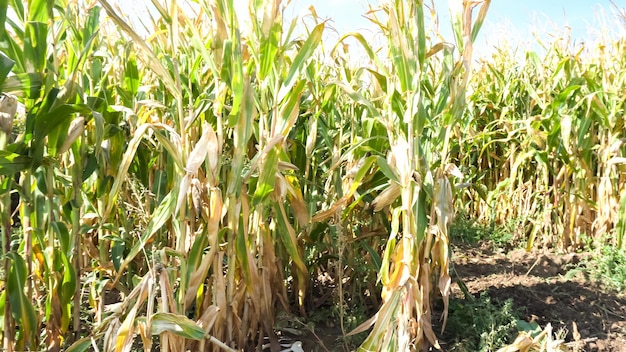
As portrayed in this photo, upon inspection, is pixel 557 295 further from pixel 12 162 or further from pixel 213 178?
pixel 12 162

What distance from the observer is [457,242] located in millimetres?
4207

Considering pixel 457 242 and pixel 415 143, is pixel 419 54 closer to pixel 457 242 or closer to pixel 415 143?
pixel 415 143

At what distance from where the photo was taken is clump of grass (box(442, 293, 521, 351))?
209cm

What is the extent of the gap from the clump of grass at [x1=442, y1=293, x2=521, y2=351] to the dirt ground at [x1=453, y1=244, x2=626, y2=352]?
16 cm

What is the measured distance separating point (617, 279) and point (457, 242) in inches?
53.0

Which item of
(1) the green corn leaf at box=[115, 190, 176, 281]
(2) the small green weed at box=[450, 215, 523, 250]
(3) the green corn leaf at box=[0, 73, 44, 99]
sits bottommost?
(2) the small green weed at box=[450, 215, 523, 250]

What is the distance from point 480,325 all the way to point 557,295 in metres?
0.75

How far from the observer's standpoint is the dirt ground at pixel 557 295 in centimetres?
236

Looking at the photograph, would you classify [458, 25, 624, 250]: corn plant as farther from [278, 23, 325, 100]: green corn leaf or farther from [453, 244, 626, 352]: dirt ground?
[278, 23, 325, 100]: green corn leaf

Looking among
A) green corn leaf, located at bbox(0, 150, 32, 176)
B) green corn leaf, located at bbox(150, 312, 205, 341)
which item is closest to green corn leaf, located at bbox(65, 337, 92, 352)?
green corn leaf, located at bbox(150, 312, 205, 341)

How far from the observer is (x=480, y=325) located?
226cm

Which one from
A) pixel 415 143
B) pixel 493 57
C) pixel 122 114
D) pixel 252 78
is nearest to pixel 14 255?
pixel 122 114

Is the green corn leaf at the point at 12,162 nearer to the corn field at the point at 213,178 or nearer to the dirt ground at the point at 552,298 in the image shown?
the corn field at the point at 213,178

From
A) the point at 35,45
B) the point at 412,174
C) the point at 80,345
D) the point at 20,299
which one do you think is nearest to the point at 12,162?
the point at 35,45
